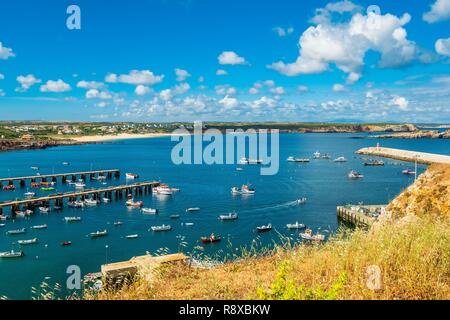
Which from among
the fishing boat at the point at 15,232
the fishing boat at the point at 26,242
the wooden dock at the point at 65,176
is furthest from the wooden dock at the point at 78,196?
the wooden dock at the point at 65,176

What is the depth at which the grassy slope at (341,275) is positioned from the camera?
5.36 meters

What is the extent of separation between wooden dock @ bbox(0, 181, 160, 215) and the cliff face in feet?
142

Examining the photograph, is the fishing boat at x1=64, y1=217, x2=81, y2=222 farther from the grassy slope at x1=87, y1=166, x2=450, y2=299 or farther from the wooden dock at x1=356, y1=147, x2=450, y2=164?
the wooden dock at x1=356, y1=147, x2=450, y2=164

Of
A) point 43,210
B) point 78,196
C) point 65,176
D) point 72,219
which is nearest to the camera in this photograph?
point 72,219

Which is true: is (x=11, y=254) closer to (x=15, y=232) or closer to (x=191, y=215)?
(x=15, y=232)

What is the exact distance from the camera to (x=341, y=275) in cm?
507

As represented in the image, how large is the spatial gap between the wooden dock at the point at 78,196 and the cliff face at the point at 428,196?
43237 millimetres

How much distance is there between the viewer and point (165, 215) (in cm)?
A: 4772

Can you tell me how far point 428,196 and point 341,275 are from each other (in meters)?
17.8

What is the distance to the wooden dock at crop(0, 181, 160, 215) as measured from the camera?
51.1 m

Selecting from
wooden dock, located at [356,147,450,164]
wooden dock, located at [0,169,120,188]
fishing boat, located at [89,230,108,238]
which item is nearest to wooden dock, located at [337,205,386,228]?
fishing boat, located at [89,230,108,238]

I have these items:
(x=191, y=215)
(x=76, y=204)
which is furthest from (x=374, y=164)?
(x=76, y=204)

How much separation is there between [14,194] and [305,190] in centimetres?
4398
